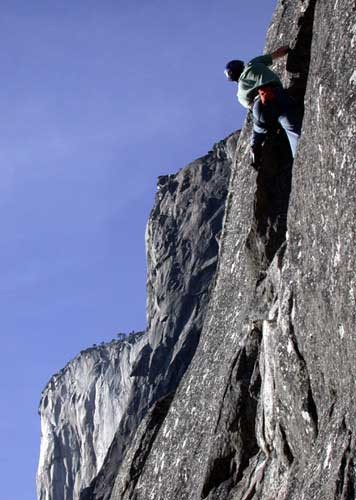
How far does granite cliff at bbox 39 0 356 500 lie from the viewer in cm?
1251

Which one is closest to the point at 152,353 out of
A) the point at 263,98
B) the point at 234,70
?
the point at 234,70

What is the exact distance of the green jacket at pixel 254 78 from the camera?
61.3ft

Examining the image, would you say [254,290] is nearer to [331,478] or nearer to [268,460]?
[268,460]

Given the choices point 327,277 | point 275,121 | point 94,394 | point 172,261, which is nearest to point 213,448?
point 327,277

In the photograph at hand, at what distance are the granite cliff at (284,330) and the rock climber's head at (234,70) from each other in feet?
3.05

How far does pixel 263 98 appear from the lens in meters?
18.3

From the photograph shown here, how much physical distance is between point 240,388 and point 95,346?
447ft

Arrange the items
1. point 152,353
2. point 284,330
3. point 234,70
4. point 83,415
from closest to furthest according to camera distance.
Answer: point 284,330
point 234,70
point 152,353
point 83,415

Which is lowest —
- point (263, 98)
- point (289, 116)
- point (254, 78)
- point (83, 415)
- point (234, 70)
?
point (289, 116)

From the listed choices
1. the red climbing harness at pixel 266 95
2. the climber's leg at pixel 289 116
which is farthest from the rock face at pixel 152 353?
the climber's leg at pixel 289 116

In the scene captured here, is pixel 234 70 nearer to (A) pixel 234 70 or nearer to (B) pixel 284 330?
(A) pixel 234 70

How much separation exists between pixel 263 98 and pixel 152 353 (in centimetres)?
8677

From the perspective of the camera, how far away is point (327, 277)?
514 inches

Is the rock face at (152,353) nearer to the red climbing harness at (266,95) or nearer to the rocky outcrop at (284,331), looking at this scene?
the rocky outcrop at (284,331)
